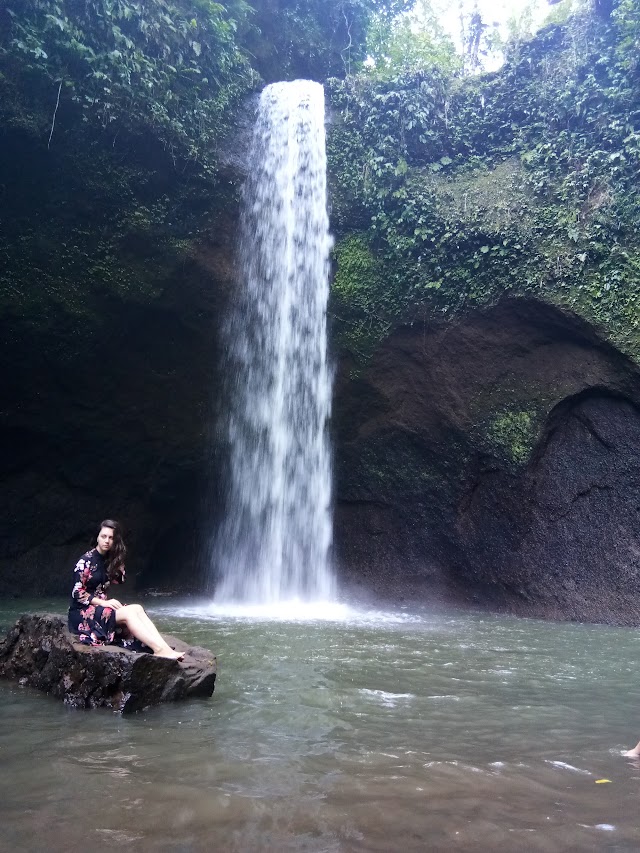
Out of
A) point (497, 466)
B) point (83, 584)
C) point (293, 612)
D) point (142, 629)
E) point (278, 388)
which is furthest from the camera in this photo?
point (278, 388)

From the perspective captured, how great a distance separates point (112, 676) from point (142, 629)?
519 mm

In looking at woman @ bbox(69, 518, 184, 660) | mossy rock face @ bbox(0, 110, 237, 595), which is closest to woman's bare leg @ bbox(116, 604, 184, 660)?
woman @ bbox(69, 518, 184, 660)

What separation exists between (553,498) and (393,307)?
3943 mm

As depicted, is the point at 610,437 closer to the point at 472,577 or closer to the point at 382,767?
the point at 472,577

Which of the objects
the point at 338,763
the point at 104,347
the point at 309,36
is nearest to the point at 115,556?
the point at 338,763

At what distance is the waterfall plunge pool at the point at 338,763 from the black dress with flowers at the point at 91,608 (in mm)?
474

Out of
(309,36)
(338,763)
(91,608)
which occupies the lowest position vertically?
(338,763)

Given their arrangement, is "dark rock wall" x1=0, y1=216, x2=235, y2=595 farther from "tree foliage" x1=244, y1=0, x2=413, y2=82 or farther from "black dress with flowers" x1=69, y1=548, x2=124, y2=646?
"black dress with flowers" x1=69, y1=548, x2=124, y2=646

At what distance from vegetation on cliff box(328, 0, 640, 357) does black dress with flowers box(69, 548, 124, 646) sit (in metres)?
7.75

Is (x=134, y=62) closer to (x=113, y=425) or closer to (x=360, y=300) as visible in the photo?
(x=360, y=300)

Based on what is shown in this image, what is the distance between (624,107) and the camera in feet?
38.3

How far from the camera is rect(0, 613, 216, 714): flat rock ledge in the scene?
382 cm

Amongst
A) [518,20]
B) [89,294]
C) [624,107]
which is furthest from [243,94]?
[518,20]

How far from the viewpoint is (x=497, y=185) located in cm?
1168
